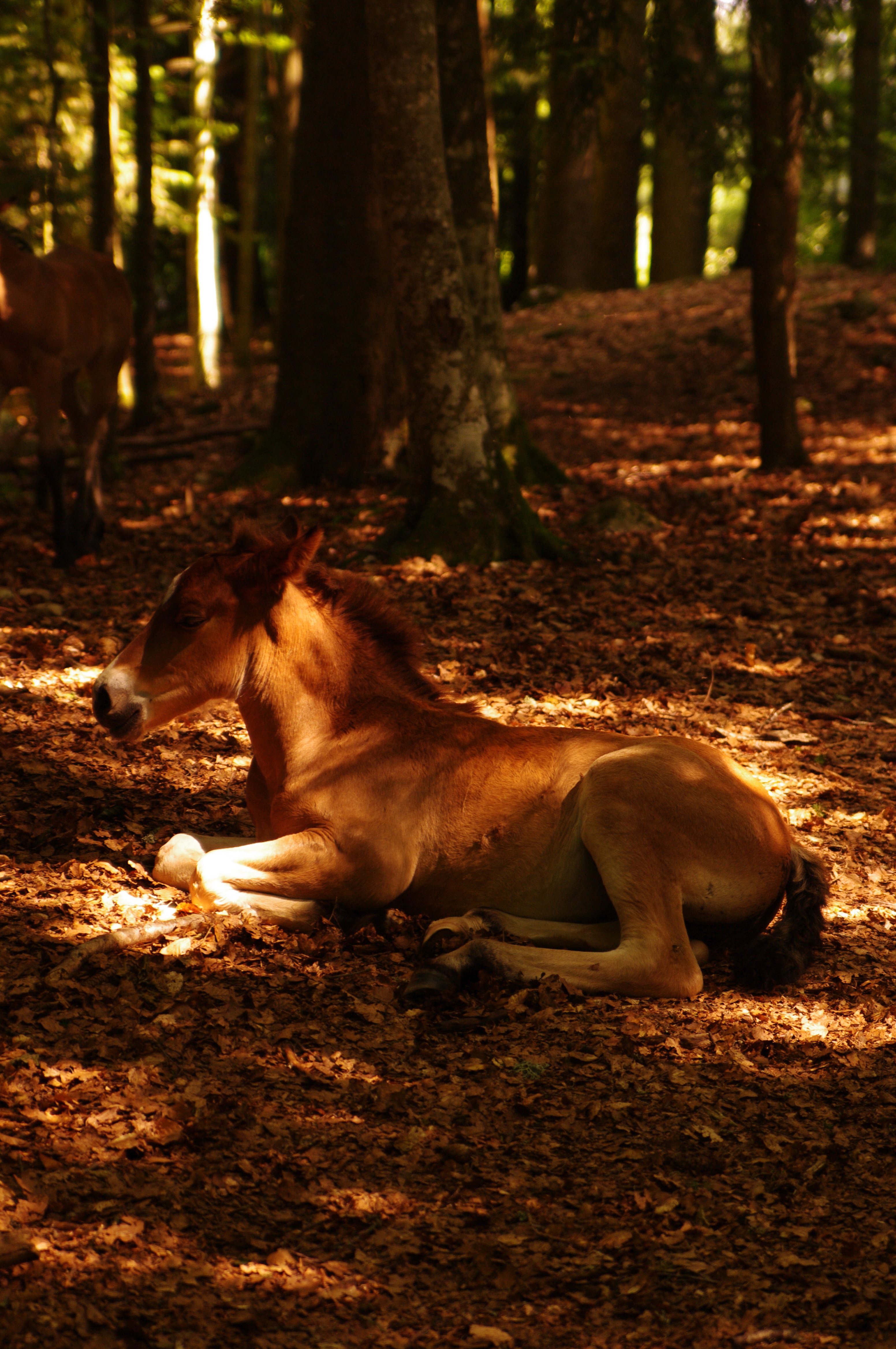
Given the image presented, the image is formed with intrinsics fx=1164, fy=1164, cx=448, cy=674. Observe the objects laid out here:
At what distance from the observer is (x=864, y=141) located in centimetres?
2297

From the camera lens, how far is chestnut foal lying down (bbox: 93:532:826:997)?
4.92m

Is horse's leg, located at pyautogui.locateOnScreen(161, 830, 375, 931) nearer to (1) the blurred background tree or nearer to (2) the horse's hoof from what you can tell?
(2) the horse's hoof

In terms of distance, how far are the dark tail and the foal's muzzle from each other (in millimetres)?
2845

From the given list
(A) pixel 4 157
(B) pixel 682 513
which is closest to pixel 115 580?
(B) pixel 682 513

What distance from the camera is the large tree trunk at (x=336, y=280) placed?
12.7 m

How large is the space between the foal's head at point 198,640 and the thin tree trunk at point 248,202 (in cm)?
1909

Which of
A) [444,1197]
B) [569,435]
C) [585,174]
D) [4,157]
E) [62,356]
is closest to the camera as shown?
[444,1197]

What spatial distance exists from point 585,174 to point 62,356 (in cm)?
1809

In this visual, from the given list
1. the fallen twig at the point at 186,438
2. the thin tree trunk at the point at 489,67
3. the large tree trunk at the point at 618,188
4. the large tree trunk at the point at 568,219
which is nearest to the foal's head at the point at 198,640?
the fallen twig at the point at 186,438

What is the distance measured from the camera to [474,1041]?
4398 millimetres

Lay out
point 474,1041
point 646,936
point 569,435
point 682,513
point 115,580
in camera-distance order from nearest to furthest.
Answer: point 474,1041
point 646,936
point 115,580
point 682,513
point 569,435

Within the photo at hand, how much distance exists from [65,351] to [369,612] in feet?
22.2

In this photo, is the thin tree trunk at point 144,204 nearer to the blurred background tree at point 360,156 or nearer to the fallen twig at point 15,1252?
the blurred background tree at point 360,156

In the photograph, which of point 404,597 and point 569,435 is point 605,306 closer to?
point 569,435
